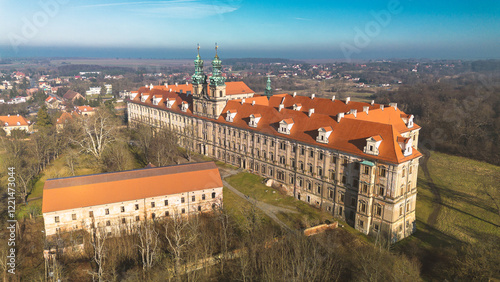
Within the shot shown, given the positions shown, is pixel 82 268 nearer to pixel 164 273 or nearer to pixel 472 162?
pixel 164 273

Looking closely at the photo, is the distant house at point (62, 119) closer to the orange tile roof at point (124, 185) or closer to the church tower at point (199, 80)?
the church tower at point (199, 80)

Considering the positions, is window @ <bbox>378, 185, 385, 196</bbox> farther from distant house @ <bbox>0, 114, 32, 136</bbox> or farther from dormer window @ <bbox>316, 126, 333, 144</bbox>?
distant house @ <bbox>0, 114, 32, 136</bbox>

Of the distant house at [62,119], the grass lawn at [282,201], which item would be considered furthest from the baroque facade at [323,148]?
the distant house at [62,119]

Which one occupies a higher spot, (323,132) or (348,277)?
(323,132)

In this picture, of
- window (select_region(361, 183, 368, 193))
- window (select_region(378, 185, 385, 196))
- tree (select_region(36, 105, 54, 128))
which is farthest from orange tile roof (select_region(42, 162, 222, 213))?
tree (select_region(36, 105, 54, 128))

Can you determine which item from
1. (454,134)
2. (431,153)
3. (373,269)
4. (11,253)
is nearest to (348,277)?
(373,269)

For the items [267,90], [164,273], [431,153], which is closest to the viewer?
[164,273]

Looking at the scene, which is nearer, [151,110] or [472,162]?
[472,162]

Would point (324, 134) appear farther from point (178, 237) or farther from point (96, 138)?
point (96, 138)
